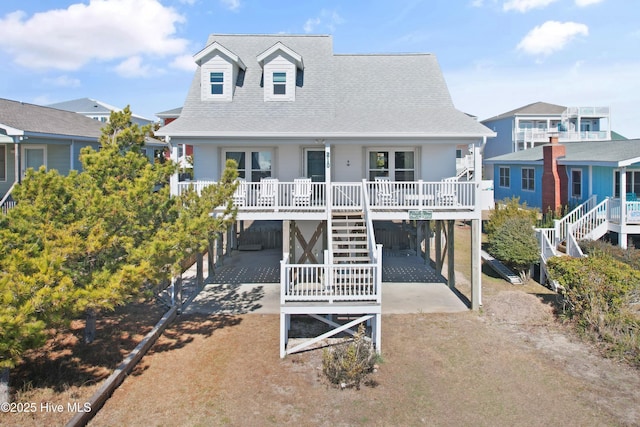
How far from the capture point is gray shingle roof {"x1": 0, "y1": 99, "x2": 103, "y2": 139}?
16750mm

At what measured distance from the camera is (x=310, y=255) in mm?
17266

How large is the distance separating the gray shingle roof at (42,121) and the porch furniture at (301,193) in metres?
9.53

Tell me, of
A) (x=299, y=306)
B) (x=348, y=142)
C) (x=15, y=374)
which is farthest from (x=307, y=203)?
(x=15, y=374)

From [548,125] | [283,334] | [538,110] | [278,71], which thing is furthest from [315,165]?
[538,110]

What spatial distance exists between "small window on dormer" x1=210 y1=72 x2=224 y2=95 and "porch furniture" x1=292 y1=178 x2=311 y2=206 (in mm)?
5053

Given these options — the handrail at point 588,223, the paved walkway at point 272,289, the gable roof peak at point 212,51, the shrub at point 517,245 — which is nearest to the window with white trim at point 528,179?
the handrail at point 588,223

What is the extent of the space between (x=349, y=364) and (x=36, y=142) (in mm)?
14564

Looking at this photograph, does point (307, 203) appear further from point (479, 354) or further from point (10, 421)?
point (10, 421)

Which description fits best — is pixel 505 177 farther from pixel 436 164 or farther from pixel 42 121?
pixel 42 121

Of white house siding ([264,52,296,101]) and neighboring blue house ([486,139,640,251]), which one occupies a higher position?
white house siding ([264,52,296,101])

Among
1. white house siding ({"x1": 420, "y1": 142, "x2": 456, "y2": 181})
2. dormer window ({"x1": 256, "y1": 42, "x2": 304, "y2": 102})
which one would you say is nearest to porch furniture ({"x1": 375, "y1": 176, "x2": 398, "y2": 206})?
white house siding ({"x1": 420, "y1": 142, "x2": 456, "y2": 181})

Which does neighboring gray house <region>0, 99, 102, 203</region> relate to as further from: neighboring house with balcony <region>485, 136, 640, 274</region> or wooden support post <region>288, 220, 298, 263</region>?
neighboring house with balcony <region>485, 136, 640, 274</region>

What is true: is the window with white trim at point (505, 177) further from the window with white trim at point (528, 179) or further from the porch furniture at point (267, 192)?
the porch furniture at point (267, 192)

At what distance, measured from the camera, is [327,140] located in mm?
15289
